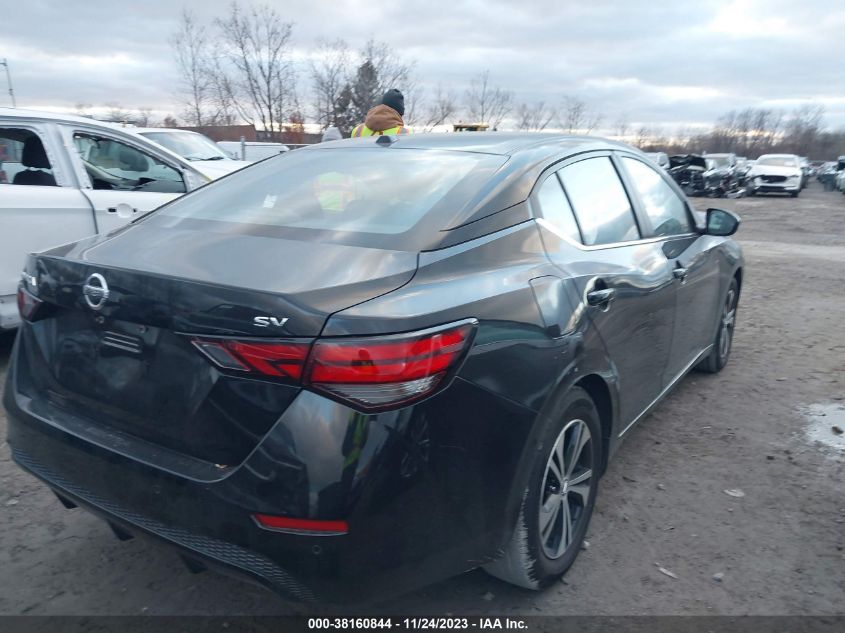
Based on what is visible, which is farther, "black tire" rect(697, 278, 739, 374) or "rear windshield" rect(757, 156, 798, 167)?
"rear windshield" rect(757, 156, 798, 167)

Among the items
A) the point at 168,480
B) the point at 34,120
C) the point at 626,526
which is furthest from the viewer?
the point at 34,120

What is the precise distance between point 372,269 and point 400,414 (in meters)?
0.48

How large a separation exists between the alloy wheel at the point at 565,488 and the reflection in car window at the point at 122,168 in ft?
14.7

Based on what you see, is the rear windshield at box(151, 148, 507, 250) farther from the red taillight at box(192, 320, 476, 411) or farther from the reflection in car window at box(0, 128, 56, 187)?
the reflection in car window at box(0, 128, 56, 187)

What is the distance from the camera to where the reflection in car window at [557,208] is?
2.71 m

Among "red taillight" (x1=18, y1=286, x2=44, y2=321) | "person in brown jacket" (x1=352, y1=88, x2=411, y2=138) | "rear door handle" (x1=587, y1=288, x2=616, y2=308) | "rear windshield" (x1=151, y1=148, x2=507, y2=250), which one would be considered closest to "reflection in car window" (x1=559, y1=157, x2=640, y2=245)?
"rear door handle" (x1=587, y1=288, x2=616, y2=308)

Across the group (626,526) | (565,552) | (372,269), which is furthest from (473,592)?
(372,269)

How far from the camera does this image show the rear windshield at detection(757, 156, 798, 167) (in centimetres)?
3064

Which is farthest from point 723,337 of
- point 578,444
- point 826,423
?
point 578,444

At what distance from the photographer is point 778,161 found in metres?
31.0

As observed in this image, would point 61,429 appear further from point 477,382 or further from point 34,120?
point 34,120

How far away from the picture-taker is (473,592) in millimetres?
2596

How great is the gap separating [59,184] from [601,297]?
171 inches

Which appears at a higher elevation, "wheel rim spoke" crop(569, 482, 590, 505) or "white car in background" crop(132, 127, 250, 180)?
"white car in background" crop(132, 127, 250, 180)
